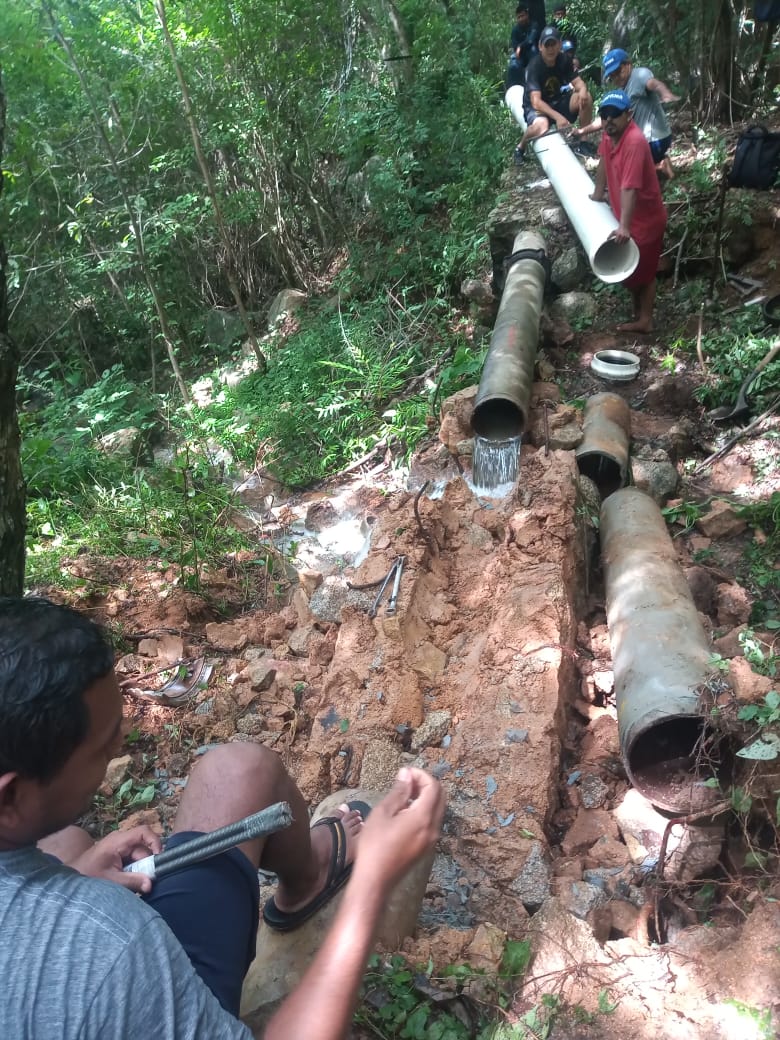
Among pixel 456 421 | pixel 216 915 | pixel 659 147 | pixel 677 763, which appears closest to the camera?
pixel 216 915

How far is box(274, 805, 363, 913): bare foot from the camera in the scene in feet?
6.73

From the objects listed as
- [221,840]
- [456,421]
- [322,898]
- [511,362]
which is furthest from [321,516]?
[221,840]

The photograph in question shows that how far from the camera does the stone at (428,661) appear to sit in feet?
10.8

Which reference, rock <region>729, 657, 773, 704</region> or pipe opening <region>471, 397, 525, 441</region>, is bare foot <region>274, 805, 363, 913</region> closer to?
rock <region>729, 657, 773, 704</region>

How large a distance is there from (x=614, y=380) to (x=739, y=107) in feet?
12.8

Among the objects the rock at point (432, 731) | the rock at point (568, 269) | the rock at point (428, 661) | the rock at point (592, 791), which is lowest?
the rock at point (568, 269)

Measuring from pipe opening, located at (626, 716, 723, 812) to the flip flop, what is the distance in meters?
1.14

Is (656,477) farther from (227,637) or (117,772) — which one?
(117,772)

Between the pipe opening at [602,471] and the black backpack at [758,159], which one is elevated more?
the black backpack at [758,159]

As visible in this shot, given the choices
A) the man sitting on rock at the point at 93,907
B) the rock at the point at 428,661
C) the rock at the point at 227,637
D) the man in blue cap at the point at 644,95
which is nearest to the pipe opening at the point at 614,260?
the man in blue cap at the point at 644,95

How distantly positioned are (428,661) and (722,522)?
1.99 metres

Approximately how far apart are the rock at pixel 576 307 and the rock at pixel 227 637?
3866 mm

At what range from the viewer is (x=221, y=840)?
1.50 meters

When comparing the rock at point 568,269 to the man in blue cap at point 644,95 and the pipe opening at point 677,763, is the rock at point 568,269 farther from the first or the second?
the pipe opening at point 677,763
